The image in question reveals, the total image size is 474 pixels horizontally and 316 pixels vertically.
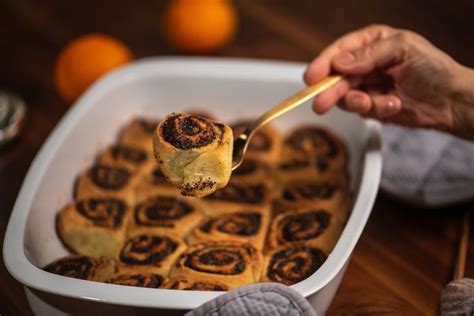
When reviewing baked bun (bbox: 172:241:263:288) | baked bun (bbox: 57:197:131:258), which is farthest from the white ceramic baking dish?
baked bun (bbox: 172:241:263:288)

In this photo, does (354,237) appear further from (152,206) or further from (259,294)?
(152,206)

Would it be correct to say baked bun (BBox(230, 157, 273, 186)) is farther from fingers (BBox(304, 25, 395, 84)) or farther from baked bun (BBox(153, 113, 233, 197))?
baked bun (BBox(153, 113, 233, 197))

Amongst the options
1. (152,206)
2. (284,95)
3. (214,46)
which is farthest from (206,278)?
(214,46)

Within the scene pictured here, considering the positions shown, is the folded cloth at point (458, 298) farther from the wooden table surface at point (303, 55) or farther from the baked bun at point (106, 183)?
the baked bun at point (106, 183)

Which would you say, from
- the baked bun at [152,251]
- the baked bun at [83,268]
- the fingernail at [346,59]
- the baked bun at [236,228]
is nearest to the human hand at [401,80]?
the fingernail at [346,59]

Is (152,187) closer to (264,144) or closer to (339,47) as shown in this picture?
(264,144)

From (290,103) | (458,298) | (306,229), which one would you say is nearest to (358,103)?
(290,103)
